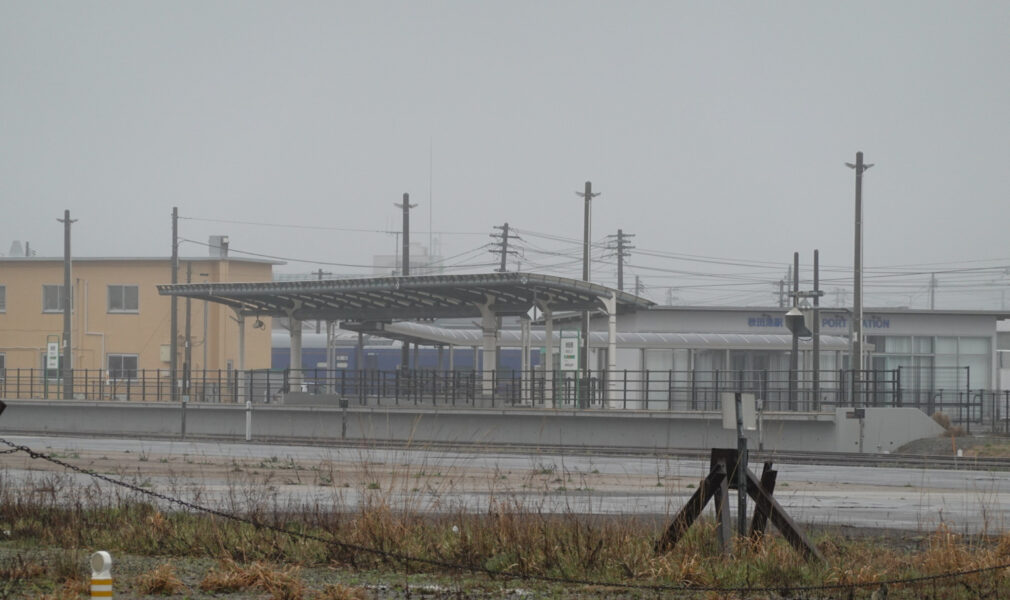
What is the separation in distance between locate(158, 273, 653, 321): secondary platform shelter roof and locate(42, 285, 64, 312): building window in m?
19.4

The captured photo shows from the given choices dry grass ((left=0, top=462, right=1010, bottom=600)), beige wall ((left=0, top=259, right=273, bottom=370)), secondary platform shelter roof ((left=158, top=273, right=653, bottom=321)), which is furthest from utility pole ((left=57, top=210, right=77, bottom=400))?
dry grass ((left=0, top=462, right=1010, bottom=600))

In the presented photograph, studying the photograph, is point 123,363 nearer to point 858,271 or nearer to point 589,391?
point 589,391

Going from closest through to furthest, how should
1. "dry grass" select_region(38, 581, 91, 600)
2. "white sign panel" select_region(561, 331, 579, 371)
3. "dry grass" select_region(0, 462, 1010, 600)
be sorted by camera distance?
"dry grass" select_region(38, 581, 91, 600)
"dry grass" select_region(0, 462, 1010, 600)
"white sign panel" select_region(561, 331, 579, 371)

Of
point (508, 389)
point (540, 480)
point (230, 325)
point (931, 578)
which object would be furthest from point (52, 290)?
point (931, 578)

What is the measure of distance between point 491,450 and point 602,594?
19921 mm

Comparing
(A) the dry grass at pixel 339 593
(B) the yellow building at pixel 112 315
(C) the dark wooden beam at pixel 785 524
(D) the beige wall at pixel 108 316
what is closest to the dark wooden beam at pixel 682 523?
(C) the dark wooden beam at pixel 785 524

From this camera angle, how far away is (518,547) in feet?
34.8

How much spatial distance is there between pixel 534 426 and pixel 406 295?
6.22 m

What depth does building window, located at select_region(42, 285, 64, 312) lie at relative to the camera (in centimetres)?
5769

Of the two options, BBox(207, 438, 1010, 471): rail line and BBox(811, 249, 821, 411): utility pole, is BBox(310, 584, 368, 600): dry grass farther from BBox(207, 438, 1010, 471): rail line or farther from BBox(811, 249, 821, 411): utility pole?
BBox(811, 249, 821, 411): utility pole

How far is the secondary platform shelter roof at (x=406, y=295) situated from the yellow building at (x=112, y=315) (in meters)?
16.0

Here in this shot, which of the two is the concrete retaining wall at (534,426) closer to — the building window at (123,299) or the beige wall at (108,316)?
the beige wall at (108,316)

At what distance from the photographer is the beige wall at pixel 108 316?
186ft

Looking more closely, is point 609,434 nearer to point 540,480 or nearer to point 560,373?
point 560,373
